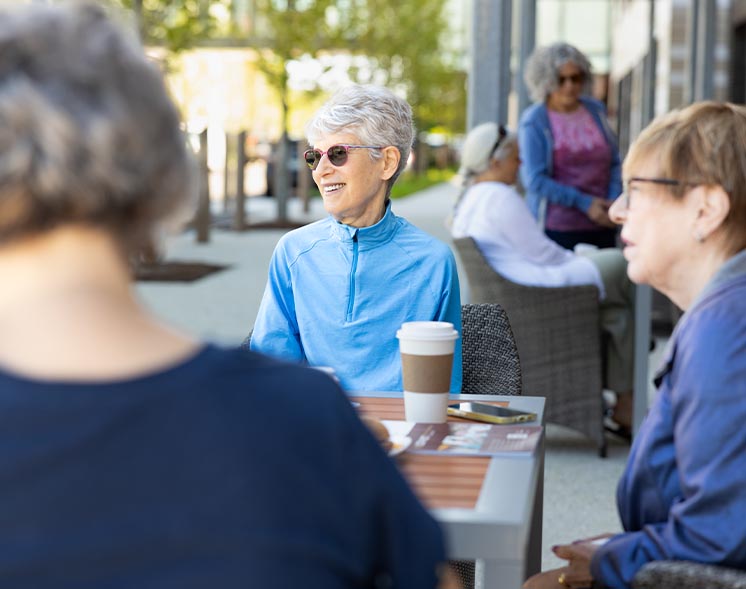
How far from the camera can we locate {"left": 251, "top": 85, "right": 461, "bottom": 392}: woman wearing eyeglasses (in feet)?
10.2

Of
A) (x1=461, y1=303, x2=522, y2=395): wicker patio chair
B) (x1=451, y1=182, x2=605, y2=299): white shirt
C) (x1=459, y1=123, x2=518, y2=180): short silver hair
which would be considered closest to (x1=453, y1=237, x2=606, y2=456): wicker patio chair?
(x1=451, y1=182, x2=605, y2=299): white shirt

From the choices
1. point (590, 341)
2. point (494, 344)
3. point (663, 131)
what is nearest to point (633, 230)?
point (663, 131)

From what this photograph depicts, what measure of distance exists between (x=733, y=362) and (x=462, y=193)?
374cm

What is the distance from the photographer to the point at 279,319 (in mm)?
3152

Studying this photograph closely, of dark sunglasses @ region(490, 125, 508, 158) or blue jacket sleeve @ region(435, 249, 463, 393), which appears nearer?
blue jacket sleeve @ region(435, 249, 463, 393)

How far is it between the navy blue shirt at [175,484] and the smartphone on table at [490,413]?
1.26m

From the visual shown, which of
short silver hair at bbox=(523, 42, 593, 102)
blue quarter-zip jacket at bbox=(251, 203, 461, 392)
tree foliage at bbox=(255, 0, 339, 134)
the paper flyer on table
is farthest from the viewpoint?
tree foliage at bbox=(255, 0, 339, 134)

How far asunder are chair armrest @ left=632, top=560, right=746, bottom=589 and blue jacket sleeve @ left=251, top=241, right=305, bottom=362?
1386 mm

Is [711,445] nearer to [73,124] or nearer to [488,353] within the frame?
[73,124]

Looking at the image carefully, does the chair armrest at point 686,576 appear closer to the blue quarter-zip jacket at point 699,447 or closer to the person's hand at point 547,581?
the blue quarter-zip jacket at point 699,447

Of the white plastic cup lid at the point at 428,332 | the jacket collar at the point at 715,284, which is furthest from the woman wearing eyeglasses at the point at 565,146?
the jacket collar at the point at 715,284

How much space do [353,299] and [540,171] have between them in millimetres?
3357

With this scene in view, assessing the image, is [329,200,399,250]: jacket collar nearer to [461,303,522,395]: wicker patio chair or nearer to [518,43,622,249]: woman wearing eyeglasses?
[461,303,522,395]: wicker patio chair

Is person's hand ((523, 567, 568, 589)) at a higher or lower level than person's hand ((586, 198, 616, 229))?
lower
